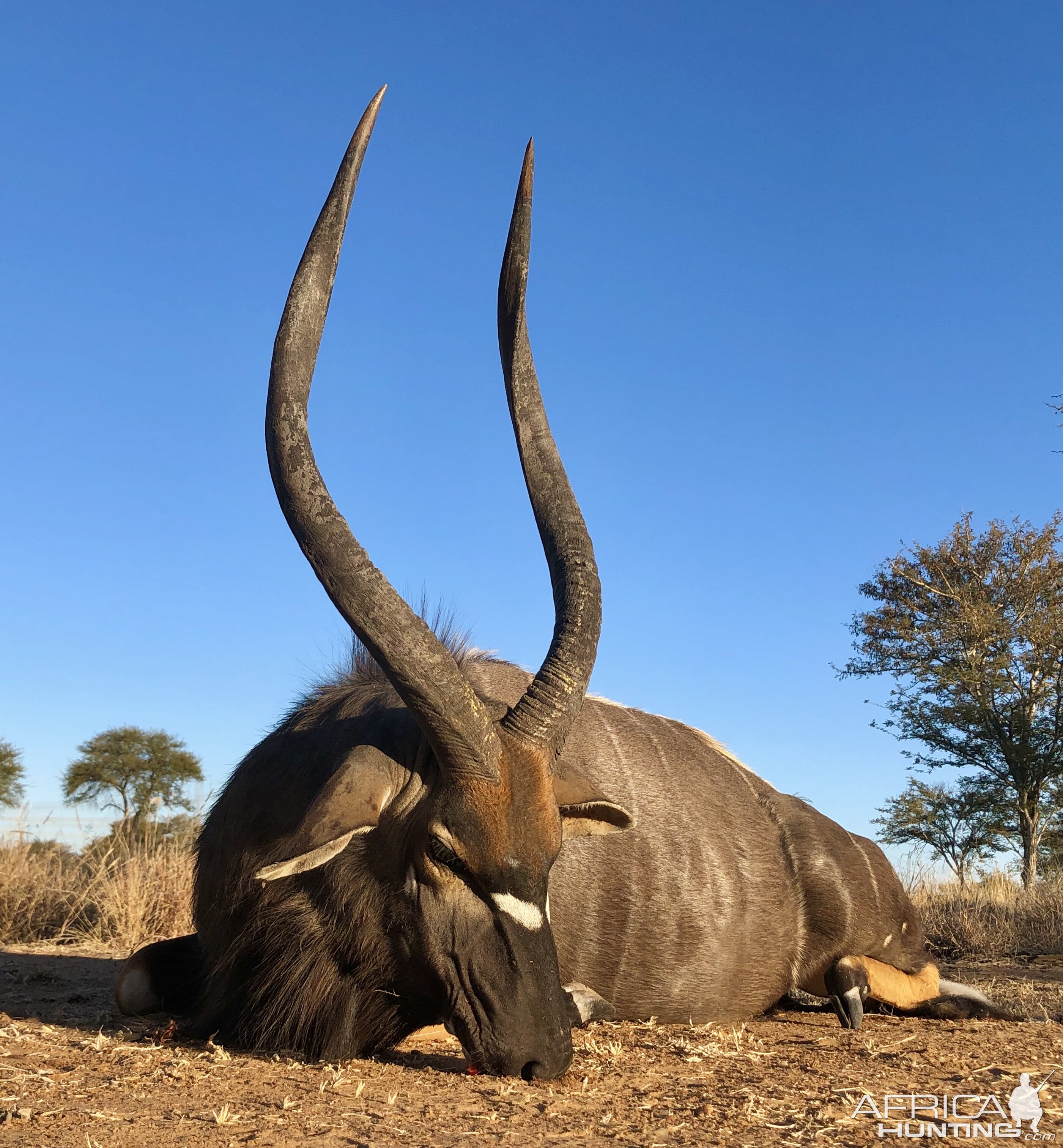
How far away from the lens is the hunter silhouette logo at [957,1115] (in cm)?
300

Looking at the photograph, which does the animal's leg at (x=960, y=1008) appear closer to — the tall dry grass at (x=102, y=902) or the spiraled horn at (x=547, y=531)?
the spiraled horn at (x=547, y=531)

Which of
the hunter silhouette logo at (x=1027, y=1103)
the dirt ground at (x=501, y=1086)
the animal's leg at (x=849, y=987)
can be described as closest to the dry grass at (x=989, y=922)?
the animal's leg at (x=849, y=987)

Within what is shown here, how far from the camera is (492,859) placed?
358 centimetres

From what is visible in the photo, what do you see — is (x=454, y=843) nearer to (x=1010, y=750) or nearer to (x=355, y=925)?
(x=355, y=925)

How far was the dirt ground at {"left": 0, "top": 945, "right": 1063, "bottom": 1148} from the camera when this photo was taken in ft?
9.71

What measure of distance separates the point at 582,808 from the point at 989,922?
6.15 meters

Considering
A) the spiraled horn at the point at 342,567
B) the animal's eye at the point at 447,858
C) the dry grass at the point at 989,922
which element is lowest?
the dry grass at the point at 989,922

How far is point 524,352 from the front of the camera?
489 centimetres

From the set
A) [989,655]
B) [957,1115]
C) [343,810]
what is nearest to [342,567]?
[343,810]

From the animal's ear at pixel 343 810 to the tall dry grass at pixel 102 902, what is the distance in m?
4.43

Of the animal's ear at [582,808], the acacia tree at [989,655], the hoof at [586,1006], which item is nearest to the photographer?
the animal's ear at [582,808]

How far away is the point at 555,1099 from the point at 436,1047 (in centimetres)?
118

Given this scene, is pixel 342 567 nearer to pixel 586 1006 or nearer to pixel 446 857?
pixel 446 857

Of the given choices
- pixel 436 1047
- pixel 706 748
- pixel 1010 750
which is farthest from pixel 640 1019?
pixel 1010 750
